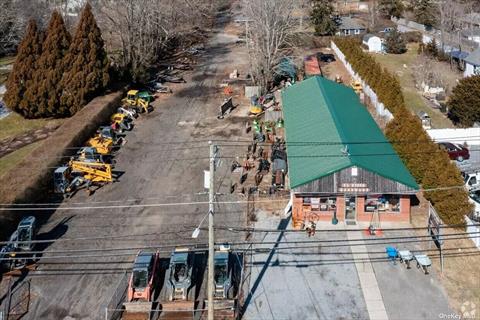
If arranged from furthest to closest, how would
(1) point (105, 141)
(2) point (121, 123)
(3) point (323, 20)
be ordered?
(3) point (323, 20) → (2) point (121, 123) → (1) point (105, 141)

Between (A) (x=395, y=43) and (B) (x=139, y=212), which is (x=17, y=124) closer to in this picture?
(B) (x=139, y=212)

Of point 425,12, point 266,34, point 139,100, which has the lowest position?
point 139,100

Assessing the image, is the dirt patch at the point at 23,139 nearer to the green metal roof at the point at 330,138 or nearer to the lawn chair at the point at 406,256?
the green metal roof at the point at 330,138

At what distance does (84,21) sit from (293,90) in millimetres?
20304

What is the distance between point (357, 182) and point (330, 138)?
4607 mm

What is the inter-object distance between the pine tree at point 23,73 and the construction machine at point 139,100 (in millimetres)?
8561

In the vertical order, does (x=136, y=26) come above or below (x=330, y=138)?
above

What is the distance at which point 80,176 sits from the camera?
3341cm

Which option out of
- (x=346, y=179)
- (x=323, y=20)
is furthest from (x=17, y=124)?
(x=323, y=20)

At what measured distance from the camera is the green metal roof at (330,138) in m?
28.0

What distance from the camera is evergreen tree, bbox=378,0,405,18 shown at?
286 ft

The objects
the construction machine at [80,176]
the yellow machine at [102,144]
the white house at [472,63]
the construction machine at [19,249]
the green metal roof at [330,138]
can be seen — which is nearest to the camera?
the construction machine at [19,249]

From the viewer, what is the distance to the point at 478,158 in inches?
1427

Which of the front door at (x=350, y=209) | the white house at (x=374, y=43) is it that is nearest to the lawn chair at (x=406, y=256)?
the front door at (x=350, y=209)
